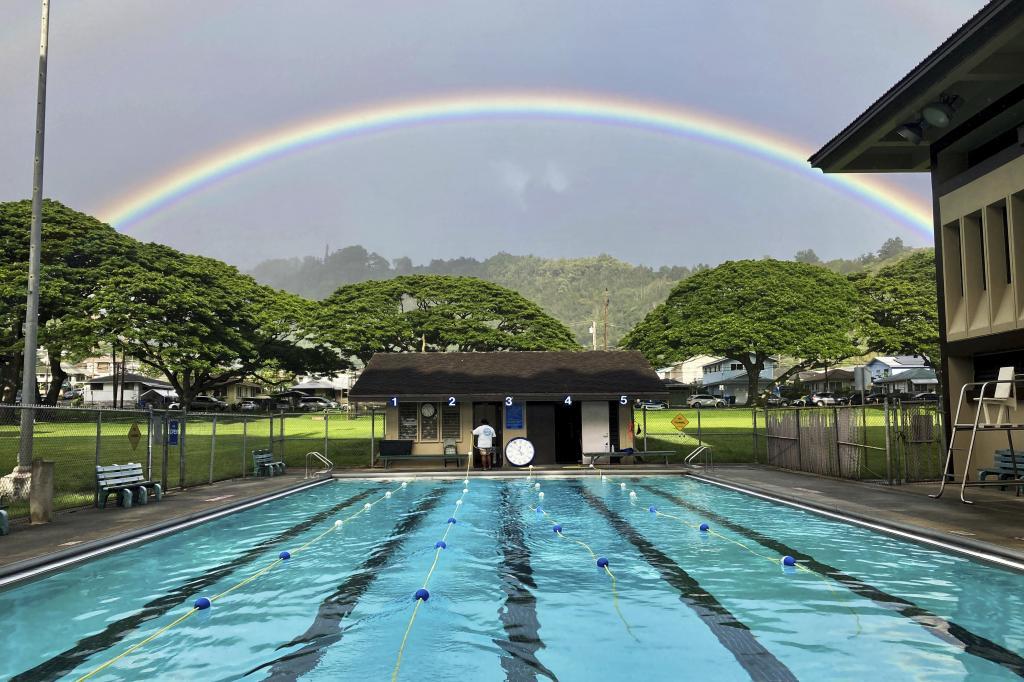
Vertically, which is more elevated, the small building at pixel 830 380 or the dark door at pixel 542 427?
the small building at pixel 830 380

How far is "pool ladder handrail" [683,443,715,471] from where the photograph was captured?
22.7m

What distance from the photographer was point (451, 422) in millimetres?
25828

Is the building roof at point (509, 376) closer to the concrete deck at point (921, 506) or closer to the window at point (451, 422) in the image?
the window at point (451, 422)

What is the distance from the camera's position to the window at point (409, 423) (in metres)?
25.7

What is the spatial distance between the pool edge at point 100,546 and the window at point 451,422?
11.0 meters

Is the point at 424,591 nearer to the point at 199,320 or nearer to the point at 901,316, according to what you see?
the point at 199,320

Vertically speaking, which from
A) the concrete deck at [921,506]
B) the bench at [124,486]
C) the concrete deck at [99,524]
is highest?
the bench at [124,486]

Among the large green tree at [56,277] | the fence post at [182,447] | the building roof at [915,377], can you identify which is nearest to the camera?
the fence post at [182,447]

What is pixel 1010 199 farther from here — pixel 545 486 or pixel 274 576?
pixel 274 576

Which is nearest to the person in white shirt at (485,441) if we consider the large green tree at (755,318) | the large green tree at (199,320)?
the large green tree at (199,320)

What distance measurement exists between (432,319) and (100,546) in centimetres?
5563

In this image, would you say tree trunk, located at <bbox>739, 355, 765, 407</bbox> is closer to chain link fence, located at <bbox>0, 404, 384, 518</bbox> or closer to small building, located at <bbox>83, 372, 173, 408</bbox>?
chain link fence, located at <bbox>0, 404, 384, 518</bbox>

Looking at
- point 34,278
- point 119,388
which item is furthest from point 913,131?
point 119,388

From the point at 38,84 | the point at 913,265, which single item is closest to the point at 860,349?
the point at 913,265
